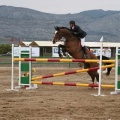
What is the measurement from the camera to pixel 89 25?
18800 cm

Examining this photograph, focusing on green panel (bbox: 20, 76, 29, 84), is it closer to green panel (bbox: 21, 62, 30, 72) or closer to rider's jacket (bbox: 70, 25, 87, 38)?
green panel (bbox: 21, 62, 30, 72)

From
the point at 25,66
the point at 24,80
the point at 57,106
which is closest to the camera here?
the point at 57,106

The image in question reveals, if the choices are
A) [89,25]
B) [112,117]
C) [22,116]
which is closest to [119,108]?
[112,117]

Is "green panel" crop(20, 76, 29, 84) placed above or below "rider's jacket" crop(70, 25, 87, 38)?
below

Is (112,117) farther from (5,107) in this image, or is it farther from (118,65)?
(118,65)

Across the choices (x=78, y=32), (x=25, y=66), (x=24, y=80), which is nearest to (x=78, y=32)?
(x=78, y=32)

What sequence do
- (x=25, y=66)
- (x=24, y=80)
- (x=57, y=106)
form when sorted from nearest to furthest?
(x=57, y=106) → (x=24, y=80) → (x=25, y=66)

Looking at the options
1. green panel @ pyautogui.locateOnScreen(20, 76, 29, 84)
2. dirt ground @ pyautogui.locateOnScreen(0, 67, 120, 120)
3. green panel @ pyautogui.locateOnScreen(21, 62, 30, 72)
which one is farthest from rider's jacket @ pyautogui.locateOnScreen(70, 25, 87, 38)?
dirt ground @ pyautogui.locateOnScreen(0, 67, 120, 120)

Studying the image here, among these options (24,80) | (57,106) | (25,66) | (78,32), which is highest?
(78,32)

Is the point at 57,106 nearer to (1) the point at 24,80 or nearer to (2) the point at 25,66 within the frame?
(1) the point at 24,80

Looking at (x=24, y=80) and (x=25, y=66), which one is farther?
(x=25, y=66)

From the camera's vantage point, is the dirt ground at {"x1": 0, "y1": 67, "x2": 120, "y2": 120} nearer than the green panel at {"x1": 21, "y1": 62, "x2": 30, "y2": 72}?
Yes

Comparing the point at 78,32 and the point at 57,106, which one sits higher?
the point at 78,32

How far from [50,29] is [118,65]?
145260mm
